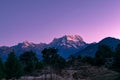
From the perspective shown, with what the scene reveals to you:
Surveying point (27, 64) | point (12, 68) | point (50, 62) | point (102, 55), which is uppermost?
point (102, 55)

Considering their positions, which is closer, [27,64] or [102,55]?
[102,55]

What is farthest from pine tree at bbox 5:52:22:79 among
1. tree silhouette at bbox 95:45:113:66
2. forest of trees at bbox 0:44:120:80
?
tree silhouette at bbox 95:45:113:66

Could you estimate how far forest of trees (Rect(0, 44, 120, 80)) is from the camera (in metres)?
69.9

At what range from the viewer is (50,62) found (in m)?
107

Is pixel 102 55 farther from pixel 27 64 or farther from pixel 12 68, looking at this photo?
pixel 12 68

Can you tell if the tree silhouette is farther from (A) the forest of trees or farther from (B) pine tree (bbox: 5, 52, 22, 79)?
(B) pine tree (bbox: 5, 52, 22, 79)

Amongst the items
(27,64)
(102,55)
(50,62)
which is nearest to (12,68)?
(27,64)

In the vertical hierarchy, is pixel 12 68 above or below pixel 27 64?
below

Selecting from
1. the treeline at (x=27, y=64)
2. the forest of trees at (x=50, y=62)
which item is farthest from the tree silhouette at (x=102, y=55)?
the treeline at (x=27, y=64)

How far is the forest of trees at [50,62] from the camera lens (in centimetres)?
6994

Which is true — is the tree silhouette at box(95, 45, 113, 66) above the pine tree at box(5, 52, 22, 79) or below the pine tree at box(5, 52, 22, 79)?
above

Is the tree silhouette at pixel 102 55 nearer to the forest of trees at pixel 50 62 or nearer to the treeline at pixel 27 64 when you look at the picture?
the forest of trees at pixel 50 62

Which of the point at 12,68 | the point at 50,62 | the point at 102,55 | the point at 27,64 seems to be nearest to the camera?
the point at 12,68

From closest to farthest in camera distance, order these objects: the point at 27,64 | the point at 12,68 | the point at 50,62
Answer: the point at 12,68 < the point at 27,64 < the point at 50,62
